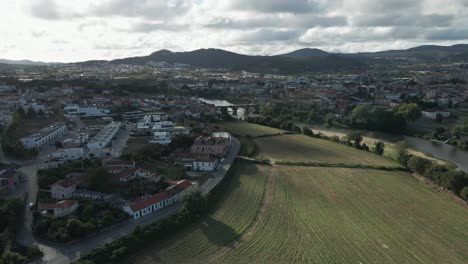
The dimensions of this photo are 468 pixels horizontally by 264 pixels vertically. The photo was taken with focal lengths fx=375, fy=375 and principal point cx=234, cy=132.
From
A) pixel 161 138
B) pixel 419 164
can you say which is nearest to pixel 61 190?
pixel 161 138

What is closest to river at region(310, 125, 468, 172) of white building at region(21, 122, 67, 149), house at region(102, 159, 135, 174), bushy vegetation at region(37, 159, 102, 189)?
house at region(102, 159, 135, 174)

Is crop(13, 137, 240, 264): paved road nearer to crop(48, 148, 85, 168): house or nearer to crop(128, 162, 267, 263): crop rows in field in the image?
crop(128, 162, 267, 263): crop rows in field

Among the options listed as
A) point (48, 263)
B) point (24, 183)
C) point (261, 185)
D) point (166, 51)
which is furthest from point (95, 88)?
point (166, 51)

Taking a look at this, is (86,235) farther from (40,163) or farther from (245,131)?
(245,131)

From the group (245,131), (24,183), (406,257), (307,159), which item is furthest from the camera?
(245,131)

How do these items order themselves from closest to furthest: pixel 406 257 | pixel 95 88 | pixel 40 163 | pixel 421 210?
pixel 406 257, pixel 421 210, pixel 40 163, pixel 95 88

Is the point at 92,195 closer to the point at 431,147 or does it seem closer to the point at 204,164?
the point at 204,164
